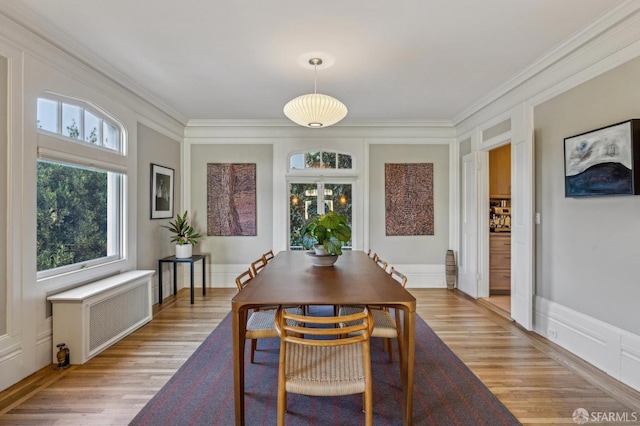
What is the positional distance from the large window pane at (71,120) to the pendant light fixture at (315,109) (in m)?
2.02

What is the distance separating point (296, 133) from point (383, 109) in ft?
4.99

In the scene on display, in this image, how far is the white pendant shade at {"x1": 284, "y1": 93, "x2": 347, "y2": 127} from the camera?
285cm

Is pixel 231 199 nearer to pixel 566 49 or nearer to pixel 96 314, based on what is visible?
pixel 96 314

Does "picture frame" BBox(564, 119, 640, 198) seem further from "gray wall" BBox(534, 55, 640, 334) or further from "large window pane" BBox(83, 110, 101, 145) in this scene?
"large window pane" BBox(83, 110, 101, 145)

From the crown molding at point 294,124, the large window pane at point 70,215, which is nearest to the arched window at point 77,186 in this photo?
the large window pane at point 70,215

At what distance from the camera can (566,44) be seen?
280 cm

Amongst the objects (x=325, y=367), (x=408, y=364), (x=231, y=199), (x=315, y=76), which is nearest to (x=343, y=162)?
(x=231, y=199)

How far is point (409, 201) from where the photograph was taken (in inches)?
215

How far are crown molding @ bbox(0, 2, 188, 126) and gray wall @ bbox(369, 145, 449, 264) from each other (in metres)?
3.55

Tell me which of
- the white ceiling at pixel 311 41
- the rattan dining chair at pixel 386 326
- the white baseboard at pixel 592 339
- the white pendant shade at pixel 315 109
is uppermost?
the white ceiling at pixel 311 41

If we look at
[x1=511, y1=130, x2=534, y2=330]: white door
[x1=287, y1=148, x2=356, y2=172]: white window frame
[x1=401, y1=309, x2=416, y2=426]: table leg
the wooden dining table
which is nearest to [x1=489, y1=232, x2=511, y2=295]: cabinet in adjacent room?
[x1=511, y1=130, x2=534, y2=330]: white door

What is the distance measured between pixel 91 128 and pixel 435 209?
4.87m

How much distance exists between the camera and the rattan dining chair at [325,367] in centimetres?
156

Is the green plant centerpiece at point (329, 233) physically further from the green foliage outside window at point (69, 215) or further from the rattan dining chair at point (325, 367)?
the green foliage outside window at point (69, 215)
